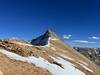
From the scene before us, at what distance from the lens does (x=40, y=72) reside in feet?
128

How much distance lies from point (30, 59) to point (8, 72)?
13027 mm

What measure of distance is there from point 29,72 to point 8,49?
11.4 metres

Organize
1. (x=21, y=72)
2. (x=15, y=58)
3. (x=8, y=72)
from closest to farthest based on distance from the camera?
(x=8, y=72), (x=21, y=72), (x=15, y=58)

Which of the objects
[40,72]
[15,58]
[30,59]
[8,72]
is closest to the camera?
[8,72]

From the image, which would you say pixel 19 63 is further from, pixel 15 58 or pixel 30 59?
pixel 30 59

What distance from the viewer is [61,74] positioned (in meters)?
44.2

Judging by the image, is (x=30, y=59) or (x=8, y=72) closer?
(x=8, y=72)

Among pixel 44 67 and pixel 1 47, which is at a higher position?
pixel 1 47

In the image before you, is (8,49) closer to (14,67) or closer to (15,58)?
(15,58)

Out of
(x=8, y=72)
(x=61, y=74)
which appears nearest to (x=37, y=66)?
(x=61, y=74)

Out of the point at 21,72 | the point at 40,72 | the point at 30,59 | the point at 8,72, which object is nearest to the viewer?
the point at 8,72

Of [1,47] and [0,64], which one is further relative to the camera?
[1,47]

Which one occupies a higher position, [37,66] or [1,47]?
[1,47]

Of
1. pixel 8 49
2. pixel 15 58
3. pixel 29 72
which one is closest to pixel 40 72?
pixel 29 72
